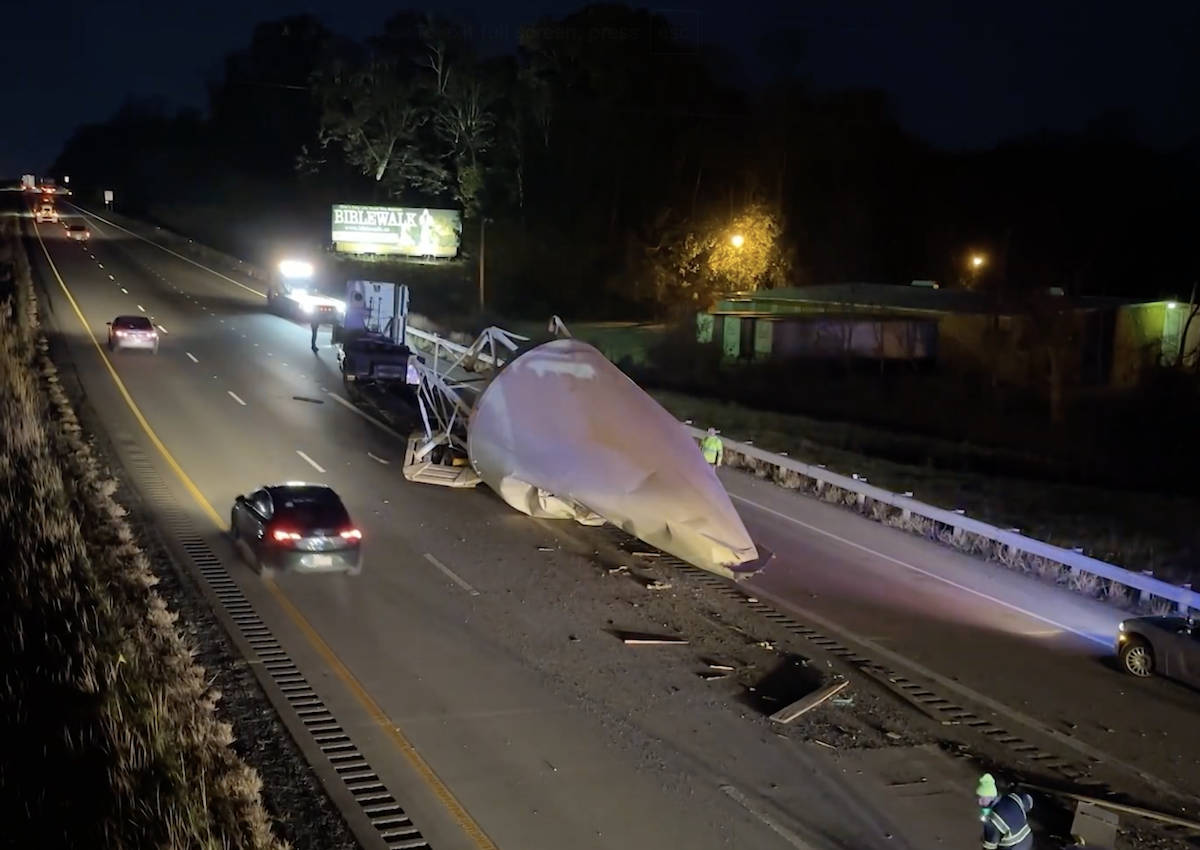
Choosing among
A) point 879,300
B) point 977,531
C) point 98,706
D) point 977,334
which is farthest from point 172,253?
point 98,706

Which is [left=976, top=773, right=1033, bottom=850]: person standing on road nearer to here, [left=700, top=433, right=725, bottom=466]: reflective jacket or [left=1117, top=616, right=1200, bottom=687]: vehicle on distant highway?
[left=1117, top=616, right=1200, bottom=687]: vehicle on distant highway

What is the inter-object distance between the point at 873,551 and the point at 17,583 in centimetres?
1364

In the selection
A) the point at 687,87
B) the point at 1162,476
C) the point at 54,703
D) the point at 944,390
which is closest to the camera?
the point at 54,703

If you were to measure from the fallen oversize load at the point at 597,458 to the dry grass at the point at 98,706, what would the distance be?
21.0 ft

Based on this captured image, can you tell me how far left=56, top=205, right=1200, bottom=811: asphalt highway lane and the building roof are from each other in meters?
27.4

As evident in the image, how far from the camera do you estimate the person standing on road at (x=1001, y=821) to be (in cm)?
888

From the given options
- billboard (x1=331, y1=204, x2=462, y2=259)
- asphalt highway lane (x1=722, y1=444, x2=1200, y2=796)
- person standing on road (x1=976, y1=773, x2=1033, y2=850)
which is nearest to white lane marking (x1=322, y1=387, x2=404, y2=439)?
asphalt highway lane (x1=722, y1=444, x2=1200, y2=796)

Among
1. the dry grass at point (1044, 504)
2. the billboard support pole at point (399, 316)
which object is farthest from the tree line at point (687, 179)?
the dry grass at point (1044, 504)

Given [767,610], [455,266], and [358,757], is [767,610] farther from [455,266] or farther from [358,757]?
[455,266]

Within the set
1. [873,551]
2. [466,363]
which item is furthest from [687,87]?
[873,551]

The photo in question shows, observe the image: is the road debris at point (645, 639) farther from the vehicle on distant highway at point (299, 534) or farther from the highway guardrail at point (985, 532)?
the highway guardrail at point (985, 532)

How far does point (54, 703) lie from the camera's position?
11555 millimetres

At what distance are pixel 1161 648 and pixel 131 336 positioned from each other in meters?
33.8

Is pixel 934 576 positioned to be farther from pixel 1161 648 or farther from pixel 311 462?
pixel 311 462
